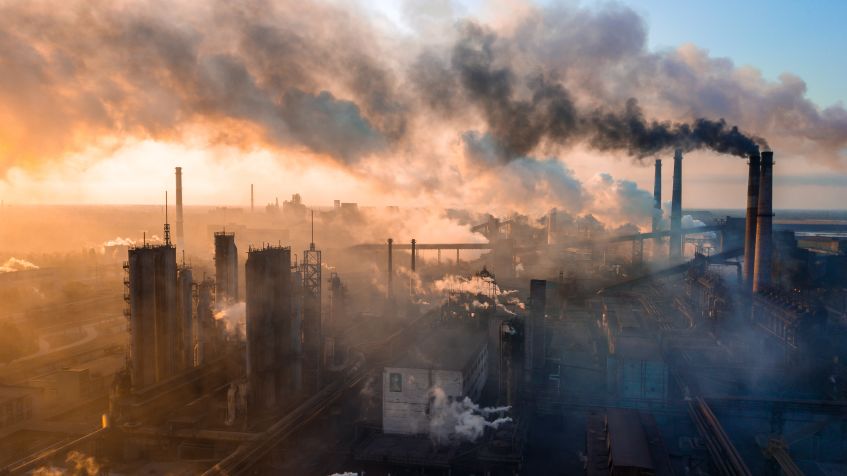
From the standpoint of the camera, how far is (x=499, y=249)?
204 ft

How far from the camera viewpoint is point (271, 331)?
2666 cm

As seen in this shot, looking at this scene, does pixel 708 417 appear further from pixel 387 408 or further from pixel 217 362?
pixel 217 362

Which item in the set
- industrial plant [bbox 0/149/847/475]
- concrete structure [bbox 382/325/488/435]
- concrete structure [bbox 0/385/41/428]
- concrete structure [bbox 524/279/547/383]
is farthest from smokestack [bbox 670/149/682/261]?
concrete structure [bbox 0/385/41/428]

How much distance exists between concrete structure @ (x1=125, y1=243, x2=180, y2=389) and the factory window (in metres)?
11.2

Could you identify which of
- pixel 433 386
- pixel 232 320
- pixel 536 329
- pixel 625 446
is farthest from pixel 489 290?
pixel 625 446

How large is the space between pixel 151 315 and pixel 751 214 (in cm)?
3652

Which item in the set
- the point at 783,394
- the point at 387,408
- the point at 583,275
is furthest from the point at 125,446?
the point at 583,275

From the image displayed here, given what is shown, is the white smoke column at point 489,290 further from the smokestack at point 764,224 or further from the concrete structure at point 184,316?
the concrete structure at point 184,316

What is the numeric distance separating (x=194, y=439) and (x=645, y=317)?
100 feet

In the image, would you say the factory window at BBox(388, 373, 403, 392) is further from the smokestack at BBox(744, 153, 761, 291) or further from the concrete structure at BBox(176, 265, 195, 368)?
the smokestack at BBox(744, 153, 761, 291)

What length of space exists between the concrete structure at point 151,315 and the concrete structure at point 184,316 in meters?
0.53

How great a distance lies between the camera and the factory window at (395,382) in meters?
24.8

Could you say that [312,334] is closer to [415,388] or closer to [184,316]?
[184,316]

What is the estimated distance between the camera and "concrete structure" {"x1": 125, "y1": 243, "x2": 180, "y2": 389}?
27.8m
